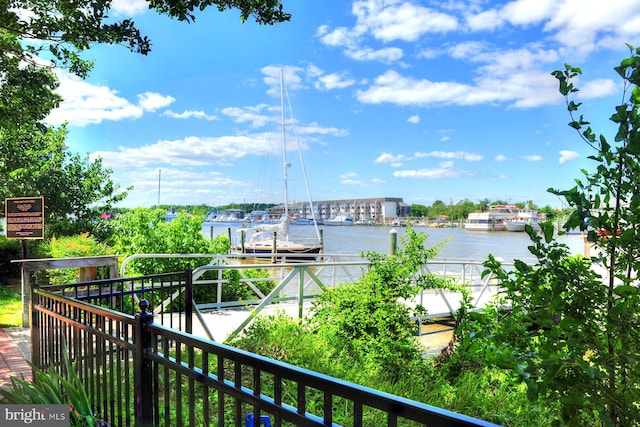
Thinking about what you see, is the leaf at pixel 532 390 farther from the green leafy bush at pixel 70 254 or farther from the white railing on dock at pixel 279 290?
the green leafy bush at pixel 70 254

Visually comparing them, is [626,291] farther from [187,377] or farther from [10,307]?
[10,307]

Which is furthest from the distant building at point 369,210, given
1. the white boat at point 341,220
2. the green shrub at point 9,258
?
the green shrub at point 9,258

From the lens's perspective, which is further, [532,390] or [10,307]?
[10,307]

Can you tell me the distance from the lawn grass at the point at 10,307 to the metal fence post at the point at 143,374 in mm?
5466

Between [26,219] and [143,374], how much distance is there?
647 cm

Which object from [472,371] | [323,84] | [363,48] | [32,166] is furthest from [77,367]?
[323,84]

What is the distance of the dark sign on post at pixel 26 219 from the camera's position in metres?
7.32

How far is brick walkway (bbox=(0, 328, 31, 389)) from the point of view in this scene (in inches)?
171

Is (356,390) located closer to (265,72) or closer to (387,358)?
(387,358)

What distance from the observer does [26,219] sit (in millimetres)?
7352

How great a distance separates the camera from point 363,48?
87.8 feet

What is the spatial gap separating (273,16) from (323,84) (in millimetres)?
36878

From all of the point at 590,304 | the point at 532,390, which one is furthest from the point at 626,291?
the point at 532,390

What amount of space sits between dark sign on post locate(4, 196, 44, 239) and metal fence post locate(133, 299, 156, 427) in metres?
6.18
